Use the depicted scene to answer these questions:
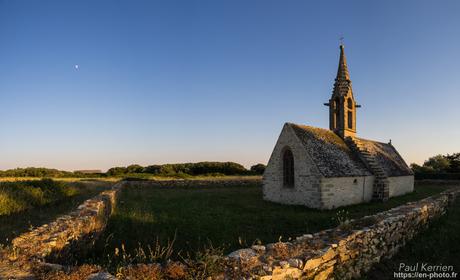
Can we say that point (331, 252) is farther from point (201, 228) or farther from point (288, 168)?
point (288, 168)

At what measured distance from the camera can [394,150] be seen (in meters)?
31.8

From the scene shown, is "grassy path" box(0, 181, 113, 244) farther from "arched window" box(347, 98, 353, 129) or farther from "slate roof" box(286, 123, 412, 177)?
"arched window" box(347, 98, 353, 129)

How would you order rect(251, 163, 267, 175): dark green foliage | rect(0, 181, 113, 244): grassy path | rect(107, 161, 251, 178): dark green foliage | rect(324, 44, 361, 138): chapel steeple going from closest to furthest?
rect(0, 181, 113, 244): grassy path
rect(324, 44, 361, 138): chapel steeple
rect(251, 163, 267, 175): dark green foliage
rect(107, 161, 251, 178): dark green foliage

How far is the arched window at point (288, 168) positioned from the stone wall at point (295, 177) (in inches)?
7.8

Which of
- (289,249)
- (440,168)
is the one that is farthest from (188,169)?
(289,249)

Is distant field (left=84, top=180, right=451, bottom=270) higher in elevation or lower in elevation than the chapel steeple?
lower

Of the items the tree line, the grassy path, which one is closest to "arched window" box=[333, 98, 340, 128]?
the grassy path

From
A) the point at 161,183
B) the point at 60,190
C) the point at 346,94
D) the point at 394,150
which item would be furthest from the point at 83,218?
the point at 394,150

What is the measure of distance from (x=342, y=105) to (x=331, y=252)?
1858 centimetres

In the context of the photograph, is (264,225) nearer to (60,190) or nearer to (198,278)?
(198,278)

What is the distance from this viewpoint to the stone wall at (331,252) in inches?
183

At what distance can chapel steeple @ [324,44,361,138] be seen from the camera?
2234 cm

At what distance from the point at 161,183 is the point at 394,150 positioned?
2615 cm

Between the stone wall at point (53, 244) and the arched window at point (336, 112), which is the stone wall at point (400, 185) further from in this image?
the stone wall at point (53, 244)
